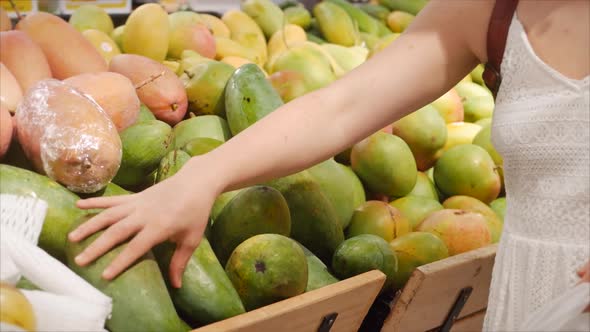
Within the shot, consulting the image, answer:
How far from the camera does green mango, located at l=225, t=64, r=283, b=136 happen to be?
1297 millimetres

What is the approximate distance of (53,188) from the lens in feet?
2.86

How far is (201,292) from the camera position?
0.89 m

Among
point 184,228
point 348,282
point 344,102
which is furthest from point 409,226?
point 184,228

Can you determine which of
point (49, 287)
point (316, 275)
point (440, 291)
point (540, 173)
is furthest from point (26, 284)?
point (440, 291)

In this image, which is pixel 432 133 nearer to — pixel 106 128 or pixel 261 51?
pixel 261 51

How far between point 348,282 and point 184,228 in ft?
0.92

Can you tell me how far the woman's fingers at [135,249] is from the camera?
0.78 m

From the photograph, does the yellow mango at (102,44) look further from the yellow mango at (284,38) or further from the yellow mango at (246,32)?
the yellow mango at (284,38)

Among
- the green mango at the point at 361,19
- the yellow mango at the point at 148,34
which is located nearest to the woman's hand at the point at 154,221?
the yellow mango at the point at 148,34

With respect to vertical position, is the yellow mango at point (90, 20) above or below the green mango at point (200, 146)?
below

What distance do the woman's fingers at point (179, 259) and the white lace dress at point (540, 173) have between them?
40cm

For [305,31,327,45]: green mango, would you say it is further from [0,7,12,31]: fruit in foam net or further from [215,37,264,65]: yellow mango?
[0,7,12,31]: fruit in foam net

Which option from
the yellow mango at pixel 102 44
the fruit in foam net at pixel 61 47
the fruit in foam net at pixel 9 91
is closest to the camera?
the fruit in foam net at pixel 9 91

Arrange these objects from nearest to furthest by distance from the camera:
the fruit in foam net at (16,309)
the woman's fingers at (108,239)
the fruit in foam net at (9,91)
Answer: the fruit in foam net at (16,309), the woman's fingers at (108,239), the fruit in foam net at (9,91)
